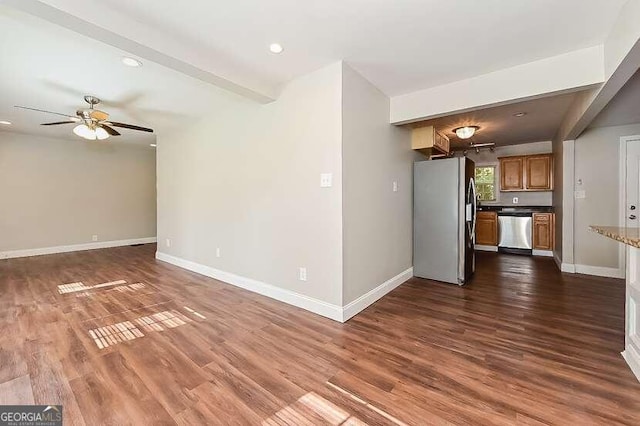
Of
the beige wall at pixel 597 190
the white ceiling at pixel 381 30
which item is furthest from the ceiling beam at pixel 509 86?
the beige wall at pixel 597 190

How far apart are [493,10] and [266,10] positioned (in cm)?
155

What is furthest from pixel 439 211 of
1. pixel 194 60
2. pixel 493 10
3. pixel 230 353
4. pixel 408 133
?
pixel 194 60

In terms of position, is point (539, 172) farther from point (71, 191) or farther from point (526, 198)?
point (71, 191)

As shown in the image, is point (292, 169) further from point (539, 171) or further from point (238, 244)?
point (539, 171)

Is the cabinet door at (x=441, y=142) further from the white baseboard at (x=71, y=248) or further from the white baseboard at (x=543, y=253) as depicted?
the white baseboard at (x=71, y=248)

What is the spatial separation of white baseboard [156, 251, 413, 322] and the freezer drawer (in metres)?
3.27

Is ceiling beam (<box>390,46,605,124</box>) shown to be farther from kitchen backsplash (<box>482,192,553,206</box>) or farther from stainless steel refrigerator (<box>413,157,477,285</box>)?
kitchen backsplash (<box>482,192,553,206</box>)

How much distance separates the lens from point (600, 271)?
164 inches

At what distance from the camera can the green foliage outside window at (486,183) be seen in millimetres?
6586

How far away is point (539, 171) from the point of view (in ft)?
19.0

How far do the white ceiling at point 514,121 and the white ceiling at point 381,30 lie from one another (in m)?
1.14

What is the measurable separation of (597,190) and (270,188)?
16.0 ft

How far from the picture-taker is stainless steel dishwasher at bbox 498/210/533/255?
5.72 metres

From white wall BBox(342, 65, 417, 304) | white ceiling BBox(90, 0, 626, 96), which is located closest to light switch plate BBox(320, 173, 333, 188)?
white wall BBox(342, 65, 417, 304)
